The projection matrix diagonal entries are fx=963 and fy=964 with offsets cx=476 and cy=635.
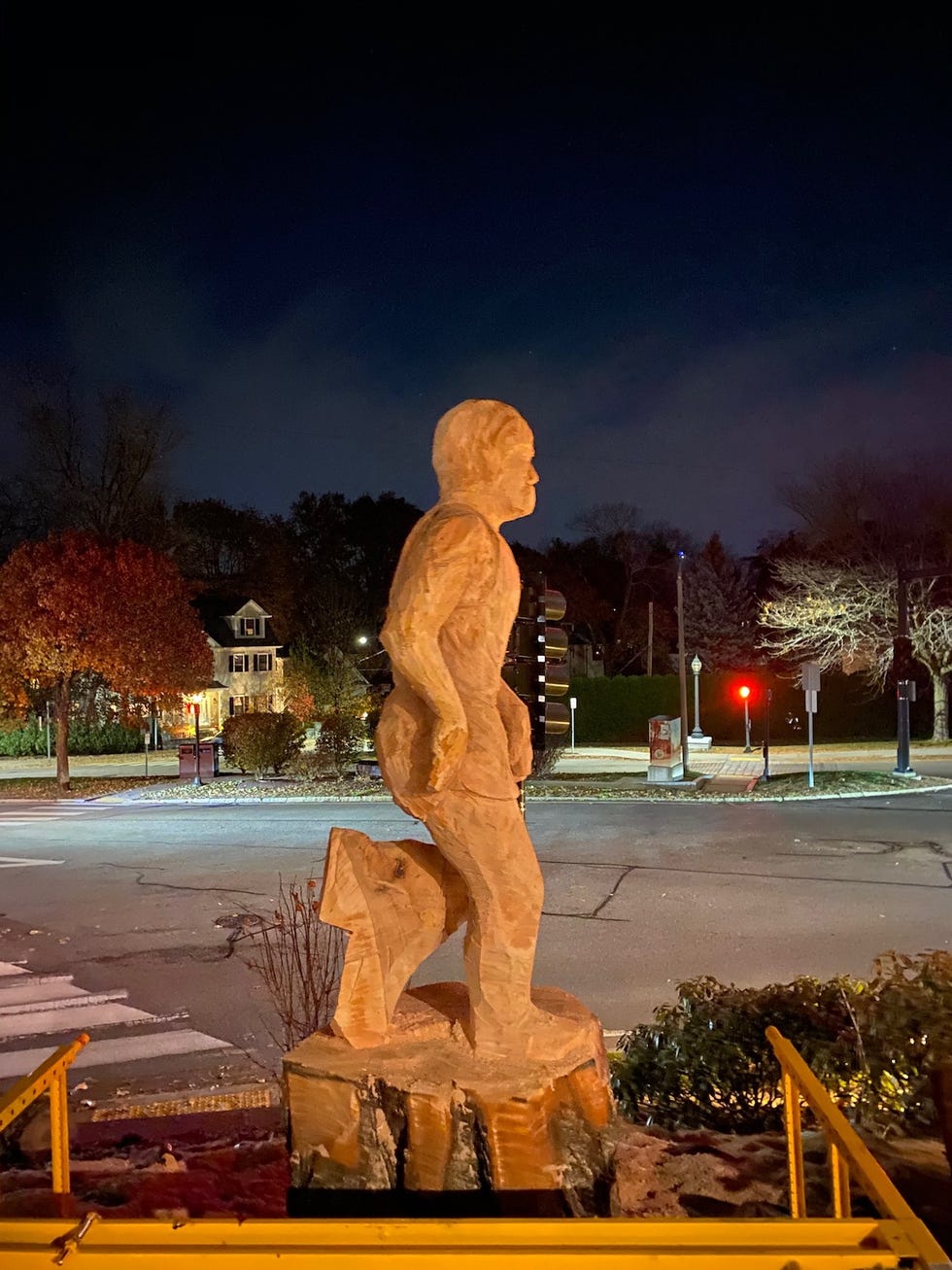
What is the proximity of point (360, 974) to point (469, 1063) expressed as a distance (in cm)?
51

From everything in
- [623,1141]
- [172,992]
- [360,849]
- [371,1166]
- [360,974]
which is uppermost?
[360,849]

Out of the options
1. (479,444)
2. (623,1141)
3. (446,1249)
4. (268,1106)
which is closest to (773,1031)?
(623,1141)

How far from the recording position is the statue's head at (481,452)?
147 inches

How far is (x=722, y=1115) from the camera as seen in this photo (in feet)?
14.8

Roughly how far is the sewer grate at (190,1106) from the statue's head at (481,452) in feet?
12.5

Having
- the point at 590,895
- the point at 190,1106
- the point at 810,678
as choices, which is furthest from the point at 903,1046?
the point at 810,678

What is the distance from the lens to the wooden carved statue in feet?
11.2

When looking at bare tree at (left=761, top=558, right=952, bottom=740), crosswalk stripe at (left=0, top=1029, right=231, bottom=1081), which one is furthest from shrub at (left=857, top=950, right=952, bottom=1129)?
bare tree at (left=761, top=558, right=952, bottom=740)

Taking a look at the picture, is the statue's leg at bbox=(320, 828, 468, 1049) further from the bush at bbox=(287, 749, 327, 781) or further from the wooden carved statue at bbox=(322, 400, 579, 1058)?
the bush at bbox=(287, 749, 327, 781)

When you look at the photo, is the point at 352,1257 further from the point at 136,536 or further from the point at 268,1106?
the point at 136,536

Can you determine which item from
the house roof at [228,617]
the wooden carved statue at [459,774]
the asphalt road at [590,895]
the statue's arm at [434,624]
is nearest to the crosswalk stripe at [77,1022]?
the asphalt road at [590,895]

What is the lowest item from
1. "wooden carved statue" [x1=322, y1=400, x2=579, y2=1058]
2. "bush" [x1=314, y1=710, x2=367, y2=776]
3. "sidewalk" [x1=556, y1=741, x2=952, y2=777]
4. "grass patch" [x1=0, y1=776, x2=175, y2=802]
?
"grass patch" [x1=0, y1=776, x2=175, y2=802]

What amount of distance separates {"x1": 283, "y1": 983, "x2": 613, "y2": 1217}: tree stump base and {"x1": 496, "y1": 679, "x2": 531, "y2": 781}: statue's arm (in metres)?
1.07

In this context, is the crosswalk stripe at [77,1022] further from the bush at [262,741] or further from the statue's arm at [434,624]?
the bush at [262,741]
